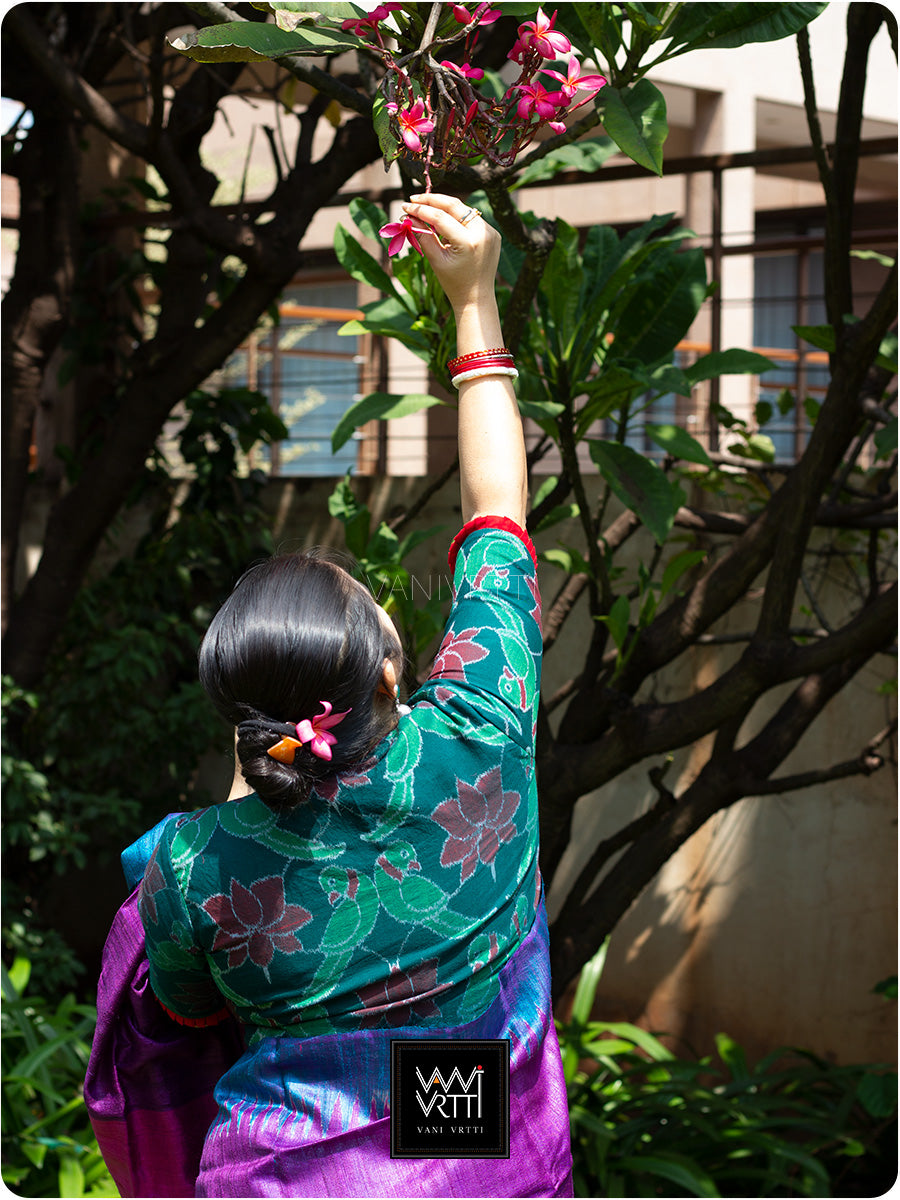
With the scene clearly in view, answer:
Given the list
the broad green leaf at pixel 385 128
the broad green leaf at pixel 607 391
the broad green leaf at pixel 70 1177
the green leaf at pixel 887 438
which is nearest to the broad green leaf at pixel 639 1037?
the broad green leaf at pixel 70 1177

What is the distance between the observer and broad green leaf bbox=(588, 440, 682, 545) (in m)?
1.59

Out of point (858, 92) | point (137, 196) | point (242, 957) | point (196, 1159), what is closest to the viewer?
point (242, 957)

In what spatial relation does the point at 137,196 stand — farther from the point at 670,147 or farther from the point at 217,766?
the point at 670,147

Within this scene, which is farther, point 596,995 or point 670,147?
point 670,147

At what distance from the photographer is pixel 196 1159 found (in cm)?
103

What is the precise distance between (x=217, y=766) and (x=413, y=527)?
0.98 meters

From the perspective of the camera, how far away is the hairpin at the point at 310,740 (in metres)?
0.81

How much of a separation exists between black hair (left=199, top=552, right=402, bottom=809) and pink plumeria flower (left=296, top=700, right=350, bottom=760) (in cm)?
2

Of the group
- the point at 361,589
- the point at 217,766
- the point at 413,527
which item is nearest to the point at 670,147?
the point at 413,527

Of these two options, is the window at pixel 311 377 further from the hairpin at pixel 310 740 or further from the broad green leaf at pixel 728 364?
the hairpin at pixel 310 740

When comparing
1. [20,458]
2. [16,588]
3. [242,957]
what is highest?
[20,458]

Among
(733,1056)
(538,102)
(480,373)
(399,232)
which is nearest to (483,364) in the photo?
(480,373)

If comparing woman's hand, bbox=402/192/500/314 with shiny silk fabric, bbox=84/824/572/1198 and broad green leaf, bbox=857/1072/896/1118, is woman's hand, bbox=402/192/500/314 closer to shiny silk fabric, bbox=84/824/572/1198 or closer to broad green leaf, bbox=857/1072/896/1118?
shiny silk fabric, bbox=84/824/572/1198

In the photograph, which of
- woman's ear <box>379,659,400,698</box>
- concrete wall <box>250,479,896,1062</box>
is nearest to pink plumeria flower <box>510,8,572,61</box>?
woman's ear <box>379,659,400,698</box>
